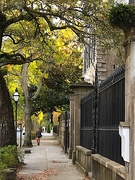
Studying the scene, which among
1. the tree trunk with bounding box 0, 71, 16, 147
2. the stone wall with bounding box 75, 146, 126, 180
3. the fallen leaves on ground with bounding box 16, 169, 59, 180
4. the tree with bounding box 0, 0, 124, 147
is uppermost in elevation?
the tree with bounding box 0, 0, 124, 147

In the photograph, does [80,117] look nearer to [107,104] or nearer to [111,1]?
[111,1]

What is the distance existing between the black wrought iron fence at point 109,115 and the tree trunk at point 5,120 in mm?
5102

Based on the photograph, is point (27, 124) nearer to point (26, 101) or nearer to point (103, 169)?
point (26, 101)

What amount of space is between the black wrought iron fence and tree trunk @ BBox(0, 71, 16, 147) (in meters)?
5.10

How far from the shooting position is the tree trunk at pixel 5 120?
52.6 ft

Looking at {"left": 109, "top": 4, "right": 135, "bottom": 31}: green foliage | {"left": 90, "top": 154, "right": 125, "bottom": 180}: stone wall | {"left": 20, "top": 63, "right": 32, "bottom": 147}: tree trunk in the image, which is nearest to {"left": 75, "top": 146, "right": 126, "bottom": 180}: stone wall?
{"left": 90, "top": 154, "right": 125, "bottom": 180}: stone wall

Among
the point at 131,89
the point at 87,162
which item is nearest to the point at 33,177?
the point at 87,162

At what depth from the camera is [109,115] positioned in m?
9.73

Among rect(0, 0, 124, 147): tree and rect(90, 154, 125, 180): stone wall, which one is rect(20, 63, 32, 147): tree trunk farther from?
rect(90, 154, 125, 180): stone wall

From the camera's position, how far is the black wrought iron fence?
8.38 meters

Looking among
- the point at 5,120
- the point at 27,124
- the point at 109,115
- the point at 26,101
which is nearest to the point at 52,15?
the point at 5,120

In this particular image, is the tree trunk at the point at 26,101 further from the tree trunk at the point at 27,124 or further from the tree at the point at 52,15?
the tree at the point at 52,15

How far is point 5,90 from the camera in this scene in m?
16.5

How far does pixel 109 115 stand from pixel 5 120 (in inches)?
295
